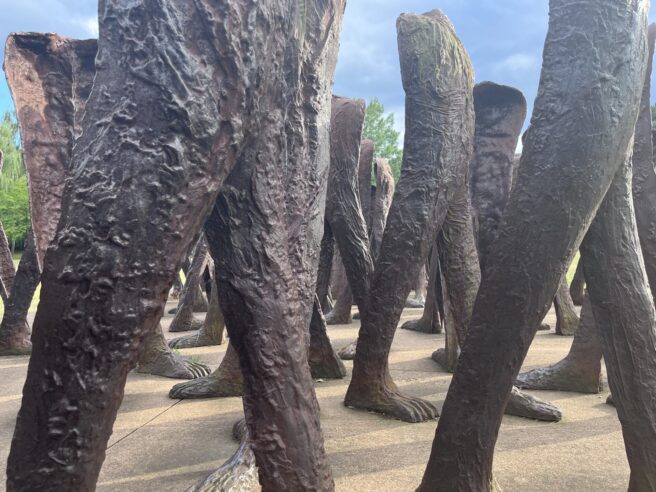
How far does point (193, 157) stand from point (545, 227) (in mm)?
1162

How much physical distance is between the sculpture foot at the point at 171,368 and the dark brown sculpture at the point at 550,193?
310cm

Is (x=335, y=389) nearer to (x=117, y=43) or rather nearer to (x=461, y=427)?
(x=461, y=427)

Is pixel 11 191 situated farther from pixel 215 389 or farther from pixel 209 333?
pixel 215 389

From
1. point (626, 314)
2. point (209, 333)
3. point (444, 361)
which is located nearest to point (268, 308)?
point (626, 314)

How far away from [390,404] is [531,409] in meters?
0.83

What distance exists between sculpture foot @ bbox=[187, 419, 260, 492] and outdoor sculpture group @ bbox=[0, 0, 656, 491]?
0.01 m

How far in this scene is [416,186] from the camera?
11.1ft

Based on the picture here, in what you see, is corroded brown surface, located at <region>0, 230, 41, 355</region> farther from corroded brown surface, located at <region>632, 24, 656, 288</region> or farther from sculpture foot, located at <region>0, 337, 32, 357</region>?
corroded brown surface, located at <region>632, 24, 656, 288</region>

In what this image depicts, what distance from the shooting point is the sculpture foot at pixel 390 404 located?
3.37 meters

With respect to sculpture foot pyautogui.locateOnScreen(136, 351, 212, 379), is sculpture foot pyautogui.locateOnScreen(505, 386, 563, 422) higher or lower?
higher

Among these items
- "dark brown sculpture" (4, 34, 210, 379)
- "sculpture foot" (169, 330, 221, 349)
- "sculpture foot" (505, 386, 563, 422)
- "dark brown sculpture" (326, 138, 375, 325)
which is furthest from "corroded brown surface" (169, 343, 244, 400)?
"dark brown sculpture" (326, 138, 375, 325)

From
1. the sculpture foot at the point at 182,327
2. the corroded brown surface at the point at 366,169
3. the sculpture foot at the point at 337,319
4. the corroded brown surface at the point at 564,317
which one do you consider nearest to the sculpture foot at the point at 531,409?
the corroded brown surface at the point at 564,317

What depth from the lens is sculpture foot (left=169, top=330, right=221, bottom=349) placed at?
20.3 feet

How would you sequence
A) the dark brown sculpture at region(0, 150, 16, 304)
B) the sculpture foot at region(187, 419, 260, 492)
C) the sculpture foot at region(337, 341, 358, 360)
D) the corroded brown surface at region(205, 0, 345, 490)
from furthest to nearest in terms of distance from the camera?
the dark brown sculpture at region(0, 150, 16, 304), the sculpture foot at region(337, 341, 358, 360), the sculpture foot at region(187, 419, 260, 492), the corroded brown surface at region(205, 0, 345, 490)
